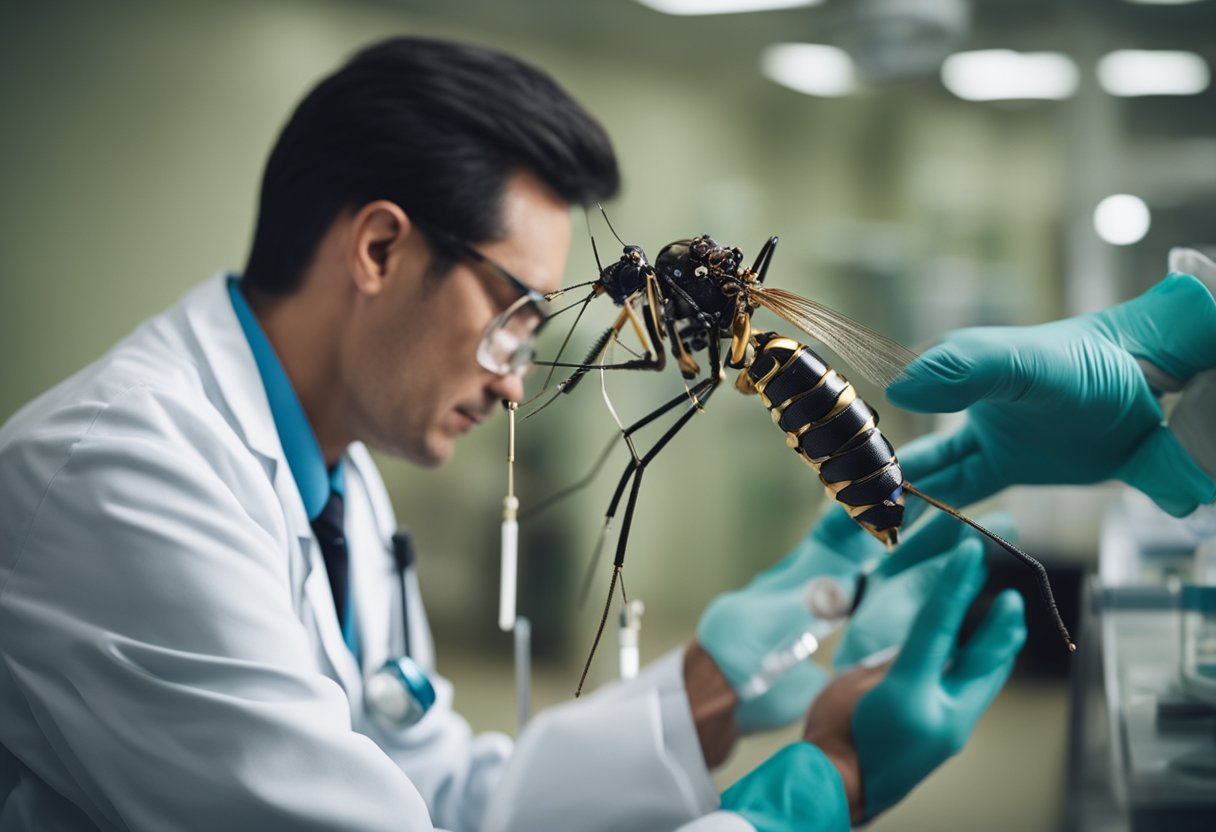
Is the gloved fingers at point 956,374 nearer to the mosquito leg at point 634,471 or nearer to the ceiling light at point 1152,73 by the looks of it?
the mosquito leg at point 634,471

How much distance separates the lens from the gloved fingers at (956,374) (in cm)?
70

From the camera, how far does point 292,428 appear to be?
1059 millimetres

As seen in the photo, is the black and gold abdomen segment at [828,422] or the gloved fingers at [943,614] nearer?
the black and gold abdomen segment at [828,422]

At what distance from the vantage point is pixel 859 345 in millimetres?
716

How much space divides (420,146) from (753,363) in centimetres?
57

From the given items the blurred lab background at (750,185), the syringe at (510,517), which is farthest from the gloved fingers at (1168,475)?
the blurred lab background at (750,185)

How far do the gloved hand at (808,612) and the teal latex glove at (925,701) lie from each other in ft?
0.40

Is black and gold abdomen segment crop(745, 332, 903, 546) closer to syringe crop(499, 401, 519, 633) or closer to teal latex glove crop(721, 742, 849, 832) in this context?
syringe crop(499, 401, 519, 633)

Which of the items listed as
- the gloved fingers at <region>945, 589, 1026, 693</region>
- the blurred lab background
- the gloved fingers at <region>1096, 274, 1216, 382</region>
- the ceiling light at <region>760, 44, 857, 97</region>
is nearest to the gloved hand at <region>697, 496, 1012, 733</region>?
the gloved fingers at <region>945, 589, 1026, 693</region>

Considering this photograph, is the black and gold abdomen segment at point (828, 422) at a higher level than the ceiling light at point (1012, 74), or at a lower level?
lower

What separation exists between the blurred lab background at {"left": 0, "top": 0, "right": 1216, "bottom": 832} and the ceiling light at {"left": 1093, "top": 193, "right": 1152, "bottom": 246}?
1 cm

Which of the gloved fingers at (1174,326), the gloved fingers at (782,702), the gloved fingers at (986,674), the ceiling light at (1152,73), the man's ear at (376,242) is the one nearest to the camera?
the gloved fingers at (1174,326)

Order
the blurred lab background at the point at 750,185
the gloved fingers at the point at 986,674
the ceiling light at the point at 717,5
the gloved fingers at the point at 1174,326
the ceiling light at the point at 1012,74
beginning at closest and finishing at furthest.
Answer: the gloved fingers at the point at 1174,326 → the gloved fingers at the point at 986,674 → the blurred lab background at the point at 750,185 → the ceiling light at the point at 717,5 → the ceiling light at the point at 1012,74

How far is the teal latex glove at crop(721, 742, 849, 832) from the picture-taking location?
2.71ft
